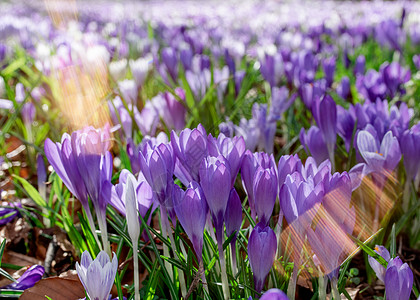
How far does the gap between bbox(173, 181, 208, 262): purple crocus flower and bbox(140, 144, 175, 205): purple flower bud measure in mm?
46

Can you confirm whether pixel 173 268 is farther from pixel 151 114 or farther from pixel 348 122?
pixel 348 122

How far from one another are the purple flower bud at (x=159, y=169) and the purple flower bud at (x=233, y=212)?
13 cm

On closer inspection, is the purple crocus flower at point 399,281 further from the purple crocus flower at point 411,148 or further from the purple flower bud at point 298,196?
the purple crocus flower at point 411,148

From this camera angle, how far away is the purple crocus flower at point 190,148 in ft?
3.51

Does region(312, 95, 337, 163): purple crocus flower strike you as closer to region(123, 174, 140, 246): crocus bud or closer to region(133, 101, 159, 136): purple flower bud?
region(133, 101, 159, 136): purple flower bud

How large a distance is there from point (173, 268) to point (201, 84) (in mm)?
1341

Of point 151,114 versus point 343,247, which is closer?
point 343,247

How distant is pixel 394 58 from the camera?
3635 millimetres

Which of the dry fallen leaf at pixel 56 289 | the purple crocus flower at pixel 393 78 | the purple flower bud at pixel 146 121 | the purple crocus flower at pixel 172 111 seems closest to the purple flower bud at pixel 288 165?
the dry fallen leaf at pixel 56 289

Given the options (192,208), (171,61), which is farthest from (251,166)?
(171,61)

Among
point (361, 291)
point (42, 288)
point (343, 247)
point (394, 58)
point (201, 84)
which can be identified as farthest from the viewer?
point (394, 58)

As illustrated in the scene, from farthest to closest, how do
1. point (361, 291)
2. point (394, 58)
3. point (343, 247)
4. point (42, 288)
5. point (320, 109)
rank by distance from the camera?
1. point (394, 58)
2. point (320, 109)
3. point (361, 291)
4. point (42, 288)
5. point (343, 247)

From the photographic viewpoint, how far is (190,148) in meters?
1.07

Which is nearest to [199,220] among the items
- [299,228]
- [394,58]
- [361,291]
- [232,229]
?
[232,229]
